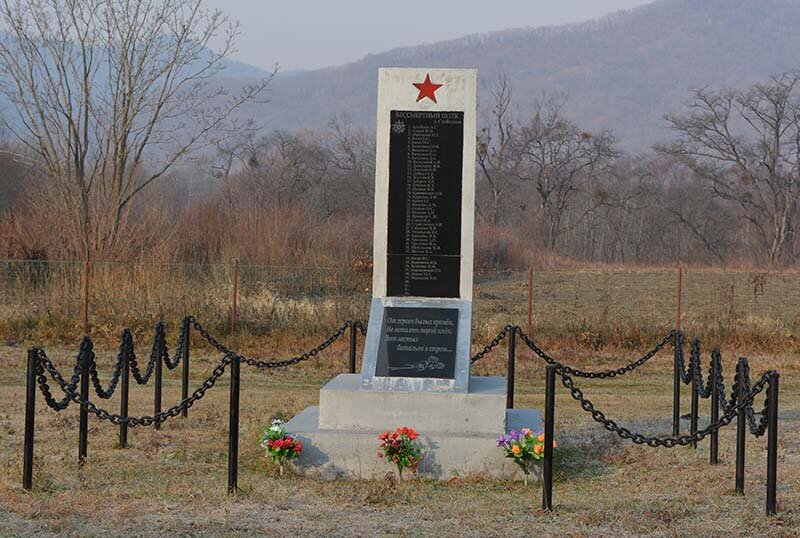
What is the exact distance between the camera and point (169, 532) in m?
6.95

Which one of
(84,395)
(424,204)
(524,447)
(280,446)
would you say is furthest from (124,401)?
(524,447)

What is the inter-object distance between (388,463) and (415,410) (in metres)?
0.59

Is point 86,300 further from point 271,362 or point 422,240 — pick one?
point 422,240

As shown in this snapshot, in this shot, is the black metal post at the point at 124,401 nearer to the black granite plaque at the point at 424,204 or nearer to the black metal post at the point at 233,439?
the black metal post at the point at 233,439

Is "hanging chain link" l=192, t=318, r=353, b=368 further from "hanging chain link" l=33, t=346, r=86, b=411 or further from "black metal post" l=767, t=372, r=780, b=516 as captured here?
"black metal post" l=767, t=372, r=780, b=516

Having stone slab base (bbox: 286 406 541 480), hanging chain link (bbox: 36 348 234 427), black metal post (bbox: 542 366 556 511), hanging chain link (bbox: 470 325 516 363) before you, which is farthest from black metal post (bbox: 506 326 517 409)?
hanging chain link (bbox: 36 348 234 427)

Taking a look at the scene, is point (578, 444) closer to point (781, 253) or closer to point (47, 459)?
point (47, 459)

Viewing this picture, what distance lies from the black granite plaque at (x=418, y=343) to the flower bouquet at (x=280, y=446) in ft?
3.49

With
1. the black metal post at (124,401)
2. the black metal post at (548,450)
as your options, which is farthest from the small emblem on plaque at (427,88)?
the black metal post at (124,401)

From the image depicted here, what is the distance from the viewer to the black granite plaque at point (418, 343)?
370 inches

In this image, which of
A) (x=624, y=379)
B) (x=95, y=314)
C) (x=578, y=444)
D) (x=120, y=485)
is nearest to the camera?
(x=120, y=485)

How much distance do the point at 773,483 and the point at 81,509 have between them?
4816mm

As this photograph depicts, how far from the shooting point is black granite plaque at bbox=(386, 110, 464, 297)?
32.1ft

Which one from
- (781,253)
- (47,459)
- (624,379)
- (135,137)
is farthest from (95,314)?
(781,253)
